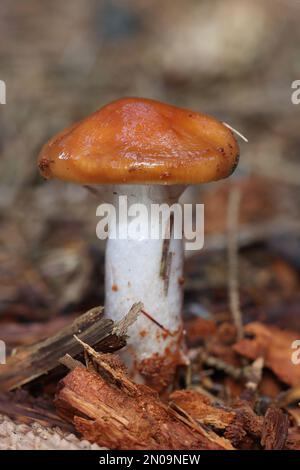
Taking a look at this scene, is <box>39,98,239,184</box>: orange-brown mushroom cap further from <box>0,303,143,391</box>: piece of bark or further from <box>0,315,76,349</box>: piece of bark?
<box>0,315,76,349</box>: piece of bark

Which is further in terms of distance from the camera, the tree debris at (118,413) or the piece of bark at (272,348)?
the piece of bark at (272,348)

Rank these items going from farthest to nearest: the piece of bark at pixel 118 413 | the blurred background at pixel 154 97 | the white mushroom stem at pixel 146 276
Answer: the blurred background at pixel 154 97 → the white mushroom stem at pixel 146 276 → the piece of bark at pixel 118 413

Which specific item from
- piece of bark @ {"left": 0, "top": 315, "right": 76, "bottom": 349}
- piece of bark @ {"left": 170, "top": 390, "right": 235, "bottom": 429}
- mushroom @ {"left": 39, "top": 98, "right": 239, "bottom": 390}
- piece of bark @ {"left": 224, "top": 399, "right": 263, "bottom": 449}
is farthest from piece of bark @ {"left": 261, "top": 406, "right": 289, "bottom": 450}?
piece of bark @ {"left": 0, "top": 315, "right": 76, "bottom": 349}

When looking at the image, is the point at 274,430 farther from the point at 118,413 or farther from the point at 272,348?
the point at 272,348

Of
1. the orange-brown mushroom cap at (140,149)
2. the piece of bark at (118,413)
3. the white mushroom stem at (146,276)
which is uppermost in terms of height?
the orange-brown mushroom cap at (140,149)

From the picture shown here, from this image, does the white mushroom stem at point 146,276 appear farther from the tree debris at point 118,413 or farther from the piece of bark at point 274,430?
the piece of bark at point 274,430

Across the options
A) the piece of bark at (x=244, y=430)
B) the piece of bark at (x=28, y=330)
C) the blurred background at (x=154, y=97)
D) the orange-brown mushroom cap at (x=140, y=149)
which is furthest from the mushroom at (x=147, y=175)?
the blurred background at (x=154, y=97)

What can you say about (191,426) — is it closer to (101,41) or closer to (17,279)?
(17,279)
